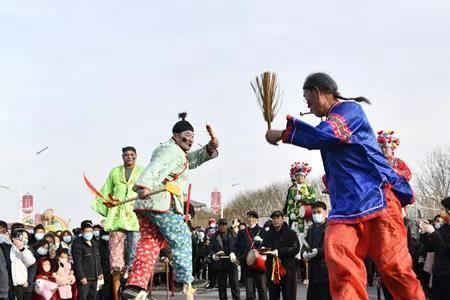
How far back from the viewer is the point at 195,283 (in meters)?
9.53

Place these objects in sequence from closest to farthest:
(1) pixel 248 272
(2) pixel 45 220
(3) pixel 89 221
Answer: (1) pixel 248 272 → (3) pixel 89 221 → (2) pixel 45 220

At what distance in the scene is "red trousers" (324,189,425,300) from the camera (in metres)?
6.43

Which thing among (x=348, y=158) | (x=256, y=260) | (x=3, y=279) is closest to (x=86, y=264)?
(x=3, y=279)

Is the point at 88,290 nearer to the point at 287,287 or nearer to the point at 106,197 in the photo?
the point at 287,287

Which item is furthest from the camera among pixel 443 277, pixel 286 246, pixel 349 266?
pixel 286 246

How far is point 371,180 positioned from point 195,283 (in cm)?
341

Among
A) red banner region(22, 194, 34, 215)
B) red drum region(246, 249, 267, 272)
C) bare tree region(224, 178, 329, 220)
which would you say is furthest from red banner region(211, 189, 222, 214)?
red drum region(246, 249, 267, 272)

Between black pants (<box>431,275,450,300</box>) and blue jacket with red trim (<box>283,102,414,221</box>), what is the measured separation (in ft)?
16.0

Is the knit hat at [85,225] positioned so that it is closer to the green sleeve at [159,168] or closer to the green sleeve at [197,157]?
the green sleeve at [197,157]

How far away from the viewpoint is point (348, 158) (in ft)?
22.0

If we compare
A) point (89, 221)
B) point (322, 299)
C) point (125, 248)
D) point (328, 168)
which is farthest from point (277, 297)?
point (328, 168)

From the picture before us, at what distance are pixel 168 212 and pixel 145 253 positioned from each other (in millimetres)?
510

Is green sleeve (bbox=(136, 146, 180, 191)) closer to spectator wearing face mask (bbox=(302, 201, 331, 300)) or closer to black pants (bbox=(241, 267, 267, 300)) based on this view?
spectator wearing face mask (bbox=(302, 201, 331, 300))

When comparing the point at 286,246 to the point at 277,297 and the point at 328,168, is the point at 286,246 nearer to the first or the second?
the point at 277,297
